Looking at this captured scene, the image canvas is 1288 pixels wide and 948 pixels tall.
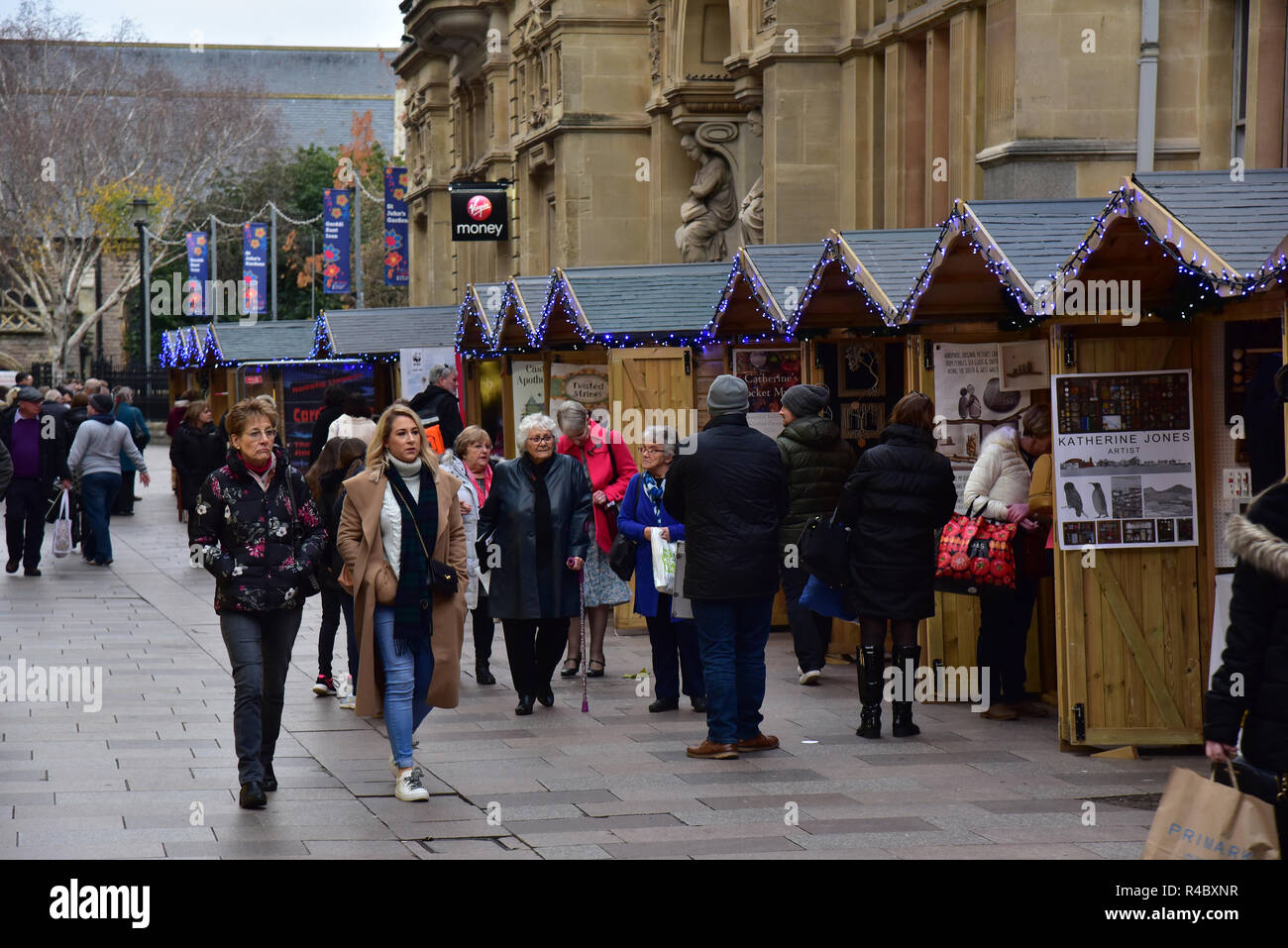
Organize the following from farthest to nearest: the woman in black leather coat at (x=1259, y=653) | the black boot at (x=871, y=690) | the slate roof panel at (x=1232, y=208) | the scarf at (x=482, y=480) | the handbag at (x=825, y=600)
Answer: the scarf at (x=482, y=480) < the handbag at (x=825, y=600) < the black boot at (x=871, y=690) < the slate roof panel at (x=1232, y=208) < the woman in black leather coat at (x=1259, y=653)

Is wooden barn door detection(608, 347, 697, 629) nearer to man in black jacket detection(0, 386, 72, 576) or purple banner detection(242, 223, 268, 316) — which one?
→ man in black jacket detection(0, 386, 72, 576)

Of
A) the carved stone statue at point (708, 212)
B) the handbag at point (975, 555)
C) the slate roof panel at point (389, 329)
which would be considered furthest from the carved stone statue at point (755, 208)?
the handbag at point (975, 555)

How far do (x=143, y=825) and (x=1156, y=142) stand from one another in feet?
33.9

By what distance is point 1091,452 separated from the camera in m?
9.38

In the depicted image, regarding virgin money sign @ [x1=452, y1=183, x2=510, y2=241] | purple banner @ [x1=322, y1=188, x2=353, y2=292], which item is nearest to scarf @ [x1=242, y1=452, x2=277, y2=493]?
virgin money sign @ [x1=452, y1=183, x2=510, y2=241]

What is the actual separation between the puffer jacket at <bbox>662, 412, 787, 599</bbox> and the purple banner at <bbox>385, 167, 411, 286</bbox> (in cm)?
3476

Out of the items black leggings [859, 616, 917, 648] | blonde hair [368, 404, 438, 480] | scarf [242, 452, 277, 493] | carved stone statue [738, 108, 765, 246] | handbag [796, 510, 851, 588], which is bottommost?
black leggings [859, 616, 917, 648]

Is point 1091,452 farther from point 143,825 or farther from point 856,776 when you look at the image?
point 143,825

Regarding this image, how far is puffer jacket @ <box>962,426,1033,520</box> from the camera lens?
10.4m

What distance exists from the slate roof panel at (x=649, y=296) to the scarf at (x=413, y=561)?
6.72 metres

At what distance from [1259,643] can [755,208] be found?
17.4m

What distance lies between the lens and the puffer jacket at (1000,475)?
411 inches

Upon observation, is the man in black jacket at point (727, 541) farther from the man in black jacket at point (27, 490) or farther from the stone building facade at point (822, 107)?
the man in black jacket at point (27, 490)

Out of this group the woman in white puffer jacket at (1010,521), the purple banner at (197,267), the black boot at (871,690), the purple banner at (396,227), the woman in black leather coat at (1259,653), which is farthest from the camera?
the purple banner at (197,267)
